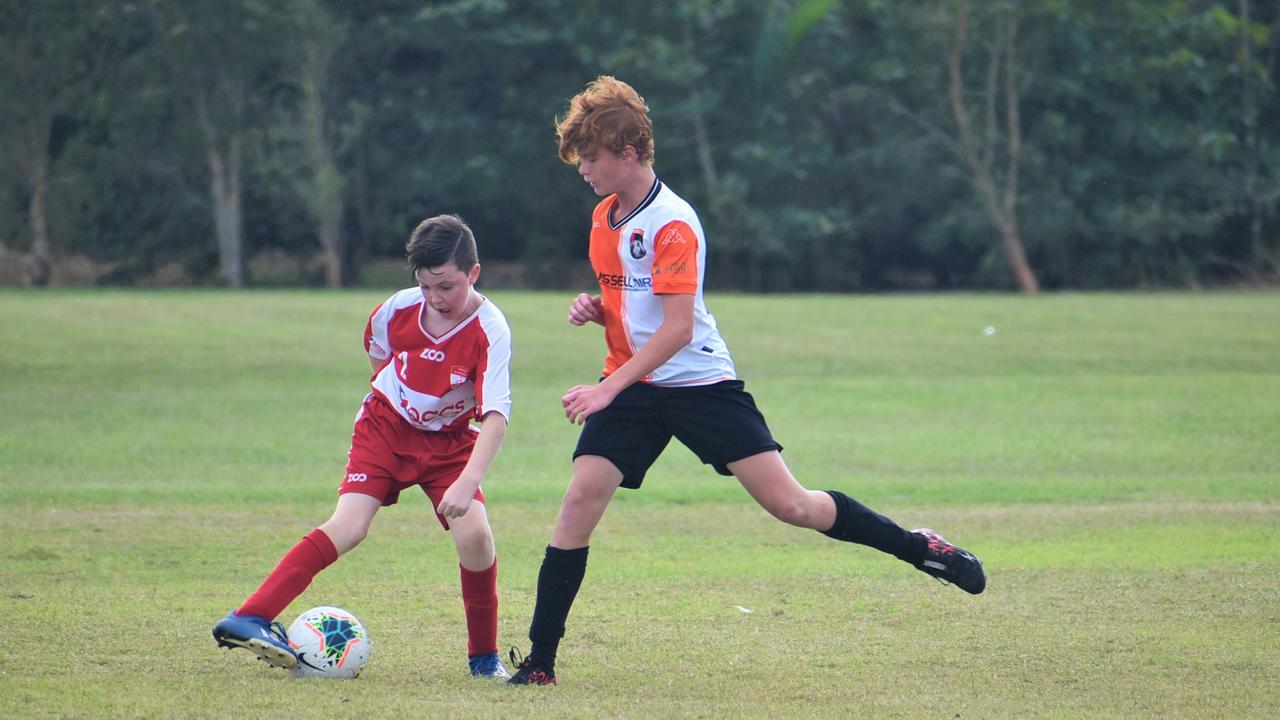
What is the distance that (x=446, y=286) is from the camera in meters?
A: 5.54

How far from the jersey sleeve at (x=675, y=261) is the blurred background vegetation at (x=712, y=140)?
1337 inches

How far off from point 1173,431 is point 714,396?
9979mm

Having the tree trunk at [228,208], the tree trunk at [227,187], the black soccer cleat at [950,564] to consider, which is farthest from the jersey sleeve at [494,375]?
the tree trunk at [228,208]

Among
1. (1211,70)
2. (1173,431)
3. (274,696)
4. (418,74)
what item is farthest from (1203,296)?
(274,696)

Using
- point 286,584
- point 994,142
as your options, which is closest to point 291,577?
point 286,584

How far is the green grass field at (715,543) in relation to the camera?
5344 millimetres

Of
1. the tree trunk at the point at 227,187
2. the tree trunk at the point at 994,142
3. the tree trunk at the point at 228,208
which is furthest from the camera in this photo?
the tree trunk at the point at 228,208

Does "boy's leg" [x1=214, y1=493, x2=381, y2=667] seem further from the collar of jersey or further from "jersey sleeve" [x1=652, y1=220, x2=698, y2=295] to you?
"jersey sleeve" [x1=652, y1=220, x2=698, y2=295]

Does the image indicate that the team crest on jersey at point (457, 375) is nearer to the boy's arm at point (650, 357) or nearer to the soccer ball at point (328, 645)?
the boy's arm at point (650, 357)

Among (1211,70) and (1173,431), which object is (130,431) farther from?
(1211,70)

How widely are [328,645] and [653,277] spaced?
5.59 feet

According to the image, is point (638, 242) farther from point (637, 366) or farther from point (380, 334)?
point (380, 334)

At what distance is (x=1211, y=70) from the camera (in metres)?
40.2

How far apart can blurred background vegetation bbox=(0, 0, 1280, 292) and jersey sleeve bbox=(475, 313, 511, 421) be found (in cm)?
3395
